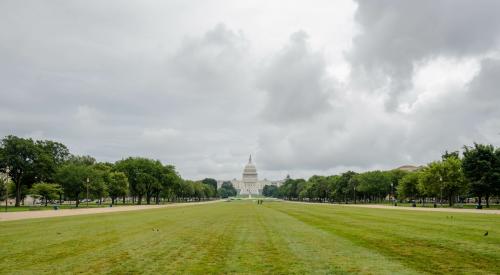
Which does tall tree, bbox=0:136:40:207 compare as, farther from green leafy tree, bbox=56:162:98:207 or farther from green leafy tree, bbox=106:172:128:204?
green leafy tree, bbox=106:172:128:204

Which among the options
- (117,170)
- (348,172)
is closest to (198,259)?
(117,170)

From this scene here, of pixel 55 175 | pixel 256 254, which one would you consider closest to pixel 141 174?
pixel 55 175

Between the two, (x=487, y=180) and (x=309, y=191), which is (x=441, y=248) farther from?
(x=309, y=191)

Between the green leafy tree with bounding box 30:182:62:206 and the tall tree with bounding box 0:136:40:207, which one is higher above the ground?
the tall tree with bounding box 0:136:40:207

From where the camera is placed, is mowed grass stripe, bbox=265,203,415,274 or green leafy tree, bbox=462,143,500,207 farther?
green leafy tree, bbox=462,143,500,207

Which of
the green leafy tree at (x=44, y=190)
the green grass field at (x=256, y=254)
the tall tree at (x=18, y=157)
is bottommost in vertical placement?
the green leafy tree at (x=44, y=190)

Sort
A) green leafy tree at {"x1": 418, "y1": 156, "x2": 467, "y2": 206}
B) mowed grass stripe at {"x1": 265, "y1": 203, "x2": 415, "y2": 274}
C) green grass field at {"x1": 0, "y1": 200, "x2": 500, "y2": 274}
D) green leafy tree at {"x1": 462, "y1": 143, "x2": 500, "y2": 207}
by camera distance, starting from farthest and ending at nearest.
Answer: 1. green leafy tree at {"x1": 418, "y1": 156, "x2": 467, "y2": 206}
2. green leafy tree at {"x1": 462, "y1": 143, "x2": 500, "y2": 207}
3. green grass field at {"x1": 0, "y1": 200, "x2": 500, "y2": 274}
4. mowed grass stripe at {"x1": 265, "y1": 203, "x2": 415, "y2": 274}

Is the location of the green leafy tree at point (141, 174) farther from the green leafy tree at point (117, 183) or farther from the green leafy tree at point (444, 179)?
the green leafy tree at point (444, 179)

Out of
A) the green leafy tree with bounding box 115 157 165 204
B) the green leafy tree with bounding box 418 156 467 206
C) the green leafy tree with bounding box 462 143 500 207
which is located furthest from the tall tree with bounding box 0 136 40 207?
the green leafy tree with bounding box 462 143 500 207

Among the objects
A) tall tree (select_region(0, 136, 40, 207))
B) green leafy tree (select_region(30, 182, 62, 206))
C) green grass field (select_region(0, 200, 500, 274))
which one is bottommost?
green leafy tree (select_region(30, 182, 62, 206))

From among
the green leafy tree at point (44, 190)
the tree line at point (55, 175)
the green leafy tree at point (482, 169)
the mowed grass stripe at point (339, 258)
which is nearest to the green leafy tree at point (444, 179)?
the green leafy tree at point (482, 169)

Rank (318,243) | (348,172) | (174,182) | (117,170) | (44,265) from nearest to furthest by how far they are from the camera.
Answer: (44,265)
(318,243)
(117,170)
(174,182)
(348,172)

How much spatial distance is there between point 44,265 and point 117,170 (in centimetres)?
11153

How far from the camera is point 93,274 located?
39.7 feet
